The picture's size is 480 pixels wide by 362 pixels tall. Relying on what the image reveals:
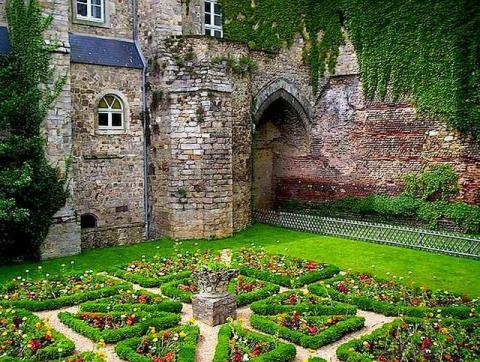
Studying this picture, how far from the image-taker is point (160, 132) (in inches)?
679

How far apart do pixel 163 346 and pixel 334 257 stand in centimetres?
743

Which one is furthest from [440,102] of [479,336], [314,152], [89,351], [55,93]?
[89,351]

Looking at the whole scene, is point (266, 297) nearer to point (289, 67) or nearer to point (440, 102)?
point (440, 102)

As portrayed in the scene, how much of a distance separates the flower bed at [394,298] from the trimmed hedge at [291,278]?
0.45 m

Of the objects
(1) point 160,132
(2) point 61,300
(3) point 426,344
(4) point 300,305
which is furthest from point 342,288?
(1) point 160,132

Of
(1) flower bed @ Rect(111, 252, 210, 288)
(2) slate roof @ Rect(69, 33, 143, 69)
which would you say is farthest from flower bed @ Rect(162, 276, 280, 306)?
(2) slate roof @ Rect(69, 33, 143, 69)

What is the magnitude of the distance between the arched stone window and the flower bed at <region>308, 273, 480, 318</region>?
27.6 feet

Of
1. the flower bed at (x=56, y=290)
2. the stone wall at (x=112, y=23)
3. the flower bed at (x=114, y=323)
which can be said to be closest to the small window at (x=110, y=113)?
the stone wall at (x=112, y=23)

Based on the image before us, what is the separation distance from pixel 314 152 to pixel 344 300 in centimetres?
1214

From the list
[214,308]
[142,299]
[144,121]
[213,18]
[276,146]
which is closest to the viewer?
[214,308]

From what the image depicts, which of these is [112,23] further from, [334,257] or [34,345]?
[34,345]

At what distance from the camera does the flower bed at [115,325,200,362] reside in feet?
25.0

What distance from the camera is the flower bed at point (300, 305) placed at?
9586mm

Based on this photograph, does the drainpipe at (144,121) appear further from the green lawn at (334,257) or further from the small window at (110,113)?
the green lawn at (334,257)
